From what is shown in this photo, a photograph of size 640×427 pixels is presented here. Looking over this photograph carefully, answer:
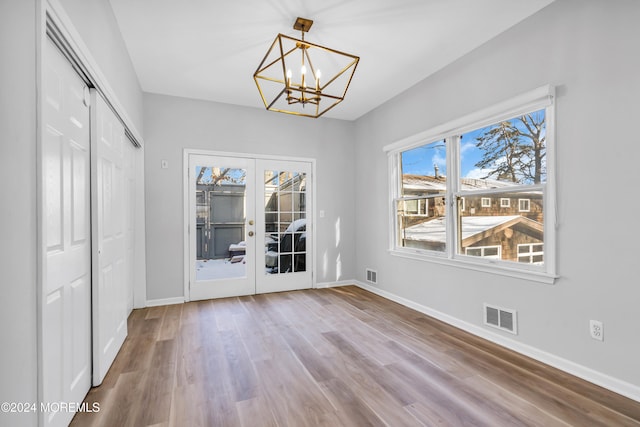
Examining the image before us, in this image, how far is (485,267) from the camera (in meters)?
2.88

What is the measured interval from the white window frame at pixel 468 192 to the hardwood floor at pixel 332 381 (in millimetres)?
696

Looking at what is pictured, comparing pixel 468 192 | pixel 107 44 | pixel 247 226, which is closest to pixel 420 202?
pixel 468 192

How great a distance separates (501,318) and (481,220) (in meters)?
0.92

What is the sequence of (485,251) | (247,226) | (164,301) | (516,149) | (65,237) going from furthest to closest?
(247,226) → (164,301) → (485,251) → (516,149) → (65,237)

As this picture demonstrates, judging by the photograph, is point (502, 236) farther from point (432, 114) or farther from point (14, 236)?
point (14, 236)

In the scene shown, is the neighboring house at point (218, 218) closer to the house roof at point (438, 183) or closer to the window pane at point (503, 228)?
the house roof at point (438, 183)

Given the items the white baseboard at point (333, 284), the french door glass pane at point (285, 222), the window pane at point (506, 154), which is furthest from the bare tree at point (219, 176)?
the window pane at point (506, 154)

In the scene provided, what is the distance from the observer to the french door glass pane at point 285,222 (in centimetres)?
460

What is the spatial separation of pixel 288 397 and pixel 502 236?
2275mm

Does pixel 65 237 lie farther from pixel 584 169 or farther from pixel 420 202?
pixel 420 202

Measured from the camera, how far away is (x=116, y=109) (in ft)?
8.37

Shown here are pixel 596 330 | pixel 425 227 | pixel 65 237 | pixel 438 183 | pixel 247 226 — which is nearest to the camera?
pixel 65 237

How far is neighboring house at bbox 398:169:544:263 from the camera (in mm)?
2572

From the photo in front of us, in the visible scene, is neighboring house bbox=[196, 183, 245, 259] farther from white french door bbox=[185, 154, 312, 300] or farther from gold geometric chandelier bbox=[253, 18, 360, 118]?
gold geometric chandelier bbox=[253, 18, 360, 118]
